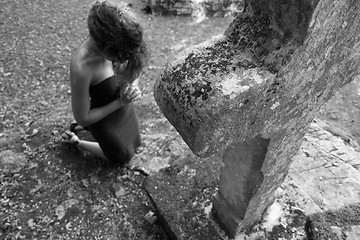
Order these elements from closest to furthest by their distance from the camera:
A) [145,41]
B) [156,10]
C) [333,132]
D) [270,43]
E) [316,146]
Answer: [270,43]
[145,41]
[316,146]
[333,132]
[156,10]

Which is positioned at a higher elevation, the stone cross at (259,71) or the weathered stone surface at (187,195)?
the stone cross at (259,71)

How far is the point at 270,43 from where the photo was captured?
1.39 metres

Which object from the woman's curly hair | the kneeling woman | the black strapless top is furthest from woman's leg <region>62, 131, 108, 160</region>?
the woman's curly hair

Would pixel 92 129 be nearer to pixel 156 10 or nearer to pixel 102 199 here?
pixel 102 199

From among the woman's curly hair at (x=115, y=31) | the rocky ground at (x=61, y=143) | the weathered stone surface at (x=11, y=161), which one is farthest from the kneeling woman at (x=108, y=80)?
the weathered stone surface at (x=11, y=161)

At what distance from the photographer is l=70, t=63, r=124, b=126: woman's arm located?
2.61m

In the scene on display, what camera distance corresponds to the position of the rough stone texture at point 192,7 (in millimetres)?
5898

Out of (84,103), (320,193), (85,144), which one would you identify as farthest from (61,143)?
(320,193)

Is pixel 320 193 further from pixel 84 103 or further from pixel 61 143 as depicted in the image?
pixel 61 143

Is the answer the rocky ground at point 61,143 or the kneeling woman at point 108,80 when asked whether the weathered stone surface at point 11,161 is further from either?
the kneeling woman at point 108,80

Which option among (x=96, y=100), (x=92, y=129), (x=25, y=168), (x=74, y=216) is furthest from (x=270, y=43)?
(x=25, y=168)

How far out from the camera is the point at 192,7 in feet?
19.5

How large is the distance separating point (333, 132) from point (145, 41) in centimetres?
223

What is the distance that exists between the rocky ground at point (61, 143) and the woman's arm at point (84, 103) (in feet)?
2.12
